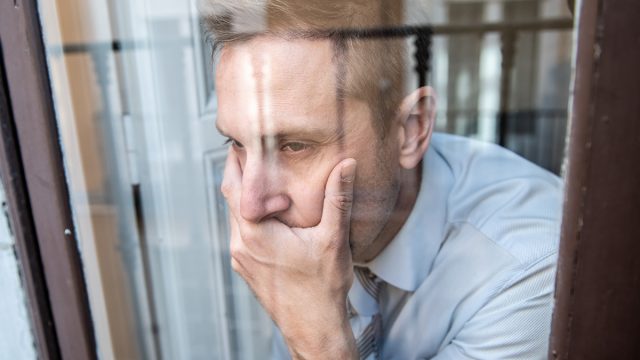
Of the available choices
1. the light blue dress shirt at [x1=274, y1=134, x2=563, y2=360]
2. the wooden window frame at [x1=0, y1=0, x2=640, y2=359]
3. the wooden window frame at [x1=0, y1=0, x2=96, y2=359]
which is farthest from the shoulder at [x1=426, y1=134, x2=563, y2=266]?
the wooden window frame at [x1=0, y1=0, x2=96, y2=359]

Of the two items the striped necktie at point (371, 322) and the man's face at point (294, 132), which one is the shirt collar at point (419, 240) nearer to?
the striped necktie at point (371, 322)

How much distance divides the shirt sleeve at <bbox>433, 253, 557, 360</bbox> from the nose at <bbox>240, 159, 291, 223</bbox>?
0.47m

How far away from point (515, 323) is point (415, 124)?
1.45 ft

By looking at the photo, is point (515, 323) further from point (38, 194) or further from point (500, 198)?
point (38, 194)

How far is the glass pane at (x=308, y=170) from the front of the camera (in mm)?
915

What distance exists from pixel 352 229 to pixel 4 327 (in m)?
0.81

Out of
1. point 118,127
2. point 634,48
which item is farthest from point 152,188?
point 634,48

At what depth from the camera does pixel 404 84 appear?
1014 mm

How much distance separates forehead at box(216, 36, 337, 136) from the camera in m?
0.89

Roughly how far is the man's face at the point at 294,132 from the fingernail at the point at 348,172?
1cm

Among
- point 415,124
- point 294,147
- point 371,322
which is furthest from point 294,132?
point 371,322

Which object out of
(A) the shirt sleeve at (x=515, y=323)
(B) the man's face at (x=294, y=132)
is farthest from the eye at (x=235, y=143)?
(A) the shirt sleeve at (x=515, y=323)

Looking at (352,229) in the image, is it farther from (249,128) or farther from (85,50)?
(85,50)

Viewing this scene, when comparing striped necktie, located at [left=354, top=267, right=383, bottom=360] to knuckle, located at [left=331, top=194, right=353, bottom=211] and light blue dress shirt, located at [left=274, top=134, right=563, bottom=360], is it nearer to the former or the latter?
light blue dress shirt, located at [left=274, top=134, right=563, bottom=360]
